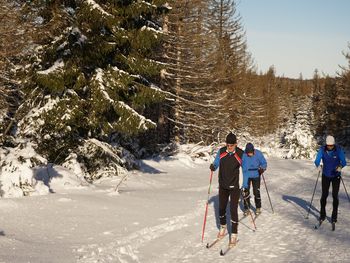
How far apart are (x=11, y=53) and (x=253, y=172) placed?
7074mm

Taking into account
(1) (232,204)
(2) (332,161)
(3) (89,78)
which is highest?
(3) (89,78)

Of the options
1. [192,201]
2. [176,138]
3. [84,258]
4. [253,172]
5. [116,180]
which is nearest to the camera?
[84,258]

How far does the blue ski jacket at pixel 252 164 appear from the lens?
11.1 metres

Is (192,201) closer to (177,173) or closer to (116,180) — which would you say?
(116,180)

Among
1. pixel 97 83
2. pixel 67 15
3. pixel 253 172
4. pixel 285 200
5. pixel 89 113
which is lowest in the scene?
pixel 285 200

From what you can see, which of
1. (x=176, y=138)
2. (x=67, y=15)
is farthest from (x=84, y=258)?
(x=176, y=138)

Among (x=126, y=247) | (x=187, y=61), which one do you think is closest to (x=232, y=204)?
(x=126, y=247)

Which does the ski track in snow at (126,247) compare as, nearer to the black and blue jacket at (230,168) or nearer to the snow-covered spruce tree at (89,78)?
the black and blue jacket at (230,168)

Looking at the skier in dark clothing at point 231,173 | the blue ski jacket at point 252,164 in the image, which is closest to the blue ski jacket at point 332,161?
the blue ski jacket at point 252,164

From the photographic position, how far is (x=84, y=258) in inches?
249

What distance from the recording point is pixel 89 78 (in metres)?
13.8

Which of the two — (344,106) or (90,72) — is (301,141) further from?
(90,72)

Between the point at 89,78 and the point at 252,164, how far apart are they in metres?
6.36

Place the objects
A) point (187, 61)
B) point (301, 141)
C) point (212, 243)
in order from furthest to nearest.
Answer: point (301, 141), point (187, 61), point (212, 243)
